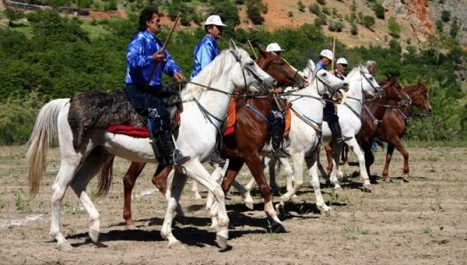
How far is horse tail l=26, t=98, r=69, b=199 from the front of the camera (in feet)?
34.4

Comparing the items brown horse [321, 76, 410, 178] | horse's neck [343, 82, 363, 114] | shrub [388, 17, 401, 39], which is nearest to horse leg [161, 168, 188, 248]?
horse's neck [343, 82, 363, 114]

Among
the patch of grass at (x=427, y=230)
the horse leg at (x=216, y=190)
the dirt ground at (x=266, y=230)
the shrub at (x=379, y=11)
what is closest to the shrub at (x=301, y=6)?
the shrub at (x=379, y=11)

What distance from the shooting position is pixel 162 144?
10.0 meters

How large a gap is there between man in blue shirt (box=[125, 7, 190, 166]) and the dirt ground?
1308 millimetres

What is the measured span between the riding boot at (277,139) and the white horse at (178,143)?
1.90 meters

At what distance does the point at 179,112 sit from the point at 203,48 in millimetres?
1917

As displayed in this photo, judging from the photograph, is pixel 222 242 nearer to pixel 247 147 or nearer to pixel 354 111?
pixel 247 147

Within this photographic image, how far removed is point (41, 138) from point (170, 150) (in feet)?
6.01

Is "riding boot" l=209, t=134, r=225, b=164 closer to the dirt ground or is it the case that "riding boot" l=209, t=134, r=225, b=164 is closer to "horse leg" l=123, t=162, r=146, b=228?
the dirt ground

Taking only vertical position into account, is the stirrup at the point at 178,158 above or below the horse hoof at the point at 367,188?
above

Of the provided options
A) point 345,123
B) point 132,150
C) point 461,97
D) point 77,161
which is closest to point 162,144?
point 132,150

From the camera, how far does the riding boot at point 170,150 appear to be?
1002cm

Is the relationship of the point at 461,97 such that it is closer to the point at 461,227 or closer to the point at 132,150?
the point at 461,227

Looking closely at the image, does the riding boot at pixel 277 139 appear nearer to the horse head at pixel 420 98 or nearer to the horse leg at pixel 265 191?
the horse leg at pixel 265 191
